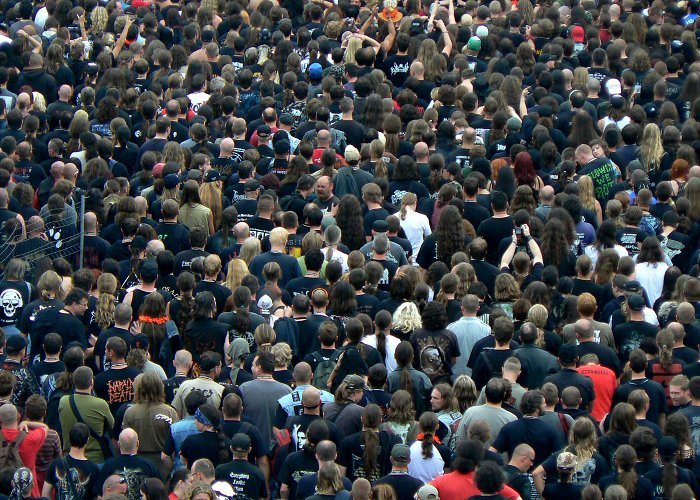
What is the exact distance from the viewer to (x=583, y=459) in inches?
509

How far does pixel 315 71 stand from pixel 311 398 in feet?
33.2

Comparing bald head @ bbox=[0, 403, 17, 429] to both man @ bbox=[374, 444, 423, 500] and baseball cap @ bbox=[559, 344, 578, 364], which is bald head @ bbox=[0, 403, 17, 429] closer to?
man @ bbox=[374, 444, 423, 500]

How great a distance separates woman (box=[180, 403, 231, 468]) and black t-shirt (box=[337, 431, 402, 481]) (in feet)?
3.21

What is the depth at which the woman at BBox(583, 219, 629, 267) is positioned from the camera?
56.8 feet

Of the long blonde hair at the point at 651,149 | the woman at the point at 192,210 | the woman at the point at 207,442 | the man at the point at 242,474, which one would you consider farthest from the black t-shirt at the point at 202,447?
the long blonde hair at the point at 651,149

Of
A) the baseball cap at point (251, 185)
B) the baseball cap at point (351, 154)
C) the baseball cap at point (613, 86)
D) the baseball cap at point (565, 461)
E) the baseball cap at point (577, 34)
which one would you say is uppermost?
the baseball cap at point (577, 34)

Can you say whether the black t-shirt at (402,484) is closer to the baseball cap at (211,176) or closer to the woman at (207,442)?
the woman at (207,442)

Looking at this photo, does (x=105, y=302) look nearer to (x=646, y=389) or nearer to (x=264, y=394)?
(x=264, y=394)

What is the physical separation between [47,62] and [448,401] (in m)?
12.3

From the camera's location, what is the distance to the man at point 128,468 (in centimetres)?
1291

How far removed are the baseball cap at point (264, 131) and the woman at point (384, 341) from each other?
5463 millimetres

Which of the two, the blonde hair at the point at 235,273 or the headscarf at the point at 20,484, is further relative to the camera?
the blonde hair at the point at 235,273

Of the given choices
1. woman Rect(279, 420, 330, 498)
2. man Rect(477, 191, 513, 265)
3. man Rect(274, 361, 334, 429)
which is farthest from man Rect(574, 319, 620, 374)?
woman Rect(279, 420, 330, 498)

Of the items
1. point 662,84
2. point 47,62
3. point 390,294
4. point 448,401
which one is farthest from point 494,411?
point 47,62
